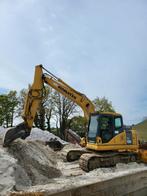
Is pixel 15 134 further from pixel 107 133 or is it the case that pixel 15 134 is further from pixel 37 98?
pixel 107 133

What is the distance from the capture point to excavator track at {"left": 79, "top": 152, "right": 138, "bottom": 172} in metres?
10.3

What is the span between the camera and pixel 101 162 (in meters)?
10.8

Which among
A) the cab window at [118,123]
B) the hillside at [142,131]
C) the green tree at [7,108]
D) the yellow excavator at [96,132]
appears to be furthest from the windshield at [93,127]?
the green tree at [7,108]

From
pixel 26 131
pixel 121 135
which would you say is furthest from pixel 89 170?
pixel 26 131

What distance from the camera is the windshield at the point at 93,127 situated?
11.4m

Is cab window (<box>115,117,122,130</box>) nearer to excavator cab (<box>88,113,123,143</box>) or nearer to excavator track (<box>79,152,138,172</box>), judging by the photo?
excavator cab (<box>88,113,123,143</box>)

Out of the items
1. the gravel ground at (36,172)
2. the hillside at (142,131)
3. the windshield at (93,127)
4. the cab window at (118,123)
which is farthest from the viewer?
the hillside at (142,131)

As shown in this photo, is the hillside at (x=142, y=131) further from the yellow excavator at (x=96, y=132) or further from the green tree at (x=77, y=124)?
the yellow excavator at (x=96, y=132)

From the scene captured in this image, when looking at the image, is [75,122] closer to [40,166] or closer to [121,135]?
[121,135]

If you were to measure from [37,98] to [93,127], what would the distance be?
111 inches

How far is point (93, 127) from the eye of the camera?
1156 centimetres

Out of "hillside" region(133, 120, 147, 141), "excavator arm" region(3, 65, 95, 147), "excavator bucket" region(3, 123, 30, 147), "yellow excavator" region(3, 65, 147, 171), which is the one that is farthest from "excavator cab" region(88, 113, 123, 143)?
"hillside" region(133, 120, 147, 141)

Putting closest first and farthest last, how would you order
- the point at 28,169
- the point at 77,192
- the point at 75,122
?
the point at 77,192 < the point at 28,169 < the point at 75,122

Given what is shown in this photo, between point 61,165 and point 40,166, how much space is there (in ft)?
10.3
